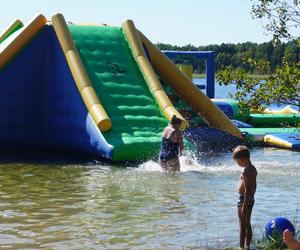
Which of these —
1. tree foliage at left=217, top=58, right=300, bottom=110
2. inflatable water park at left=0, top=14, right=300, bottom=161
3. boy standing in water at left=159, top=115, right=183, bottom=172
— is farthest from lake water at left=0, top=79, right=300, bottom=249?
tree foliage at left=217, top=58, right=300, bottom=110

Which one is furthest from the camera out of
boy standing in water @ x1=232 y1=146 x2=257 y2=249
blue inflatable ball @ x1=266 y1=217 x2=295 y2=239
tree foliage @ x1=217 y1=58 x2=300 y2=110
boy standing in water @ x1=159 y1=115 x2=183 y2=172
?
boy standing in water @ x1=159 y1=115 x2=183 y2=172

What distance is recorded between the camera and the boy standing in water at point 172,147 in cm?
1286

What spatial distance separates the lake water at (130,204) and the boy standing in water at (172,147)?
0.20 metres

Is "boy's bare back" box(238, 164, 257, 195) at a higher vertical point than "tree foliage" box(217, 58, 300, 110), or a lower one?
lower

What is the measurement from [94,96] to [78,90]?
0.70 meters

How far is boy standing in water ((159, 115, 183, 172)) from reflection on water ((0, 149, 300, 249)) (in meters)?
0.21

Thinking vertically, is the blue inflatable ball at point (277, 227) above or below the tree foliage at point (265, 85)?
below

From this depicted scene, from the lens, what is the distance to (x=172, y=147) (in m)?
12.9

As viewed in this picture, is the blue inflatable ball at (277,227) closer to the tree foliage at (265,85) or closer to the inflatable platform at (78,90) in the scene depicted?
the tree foliage at (265,85)

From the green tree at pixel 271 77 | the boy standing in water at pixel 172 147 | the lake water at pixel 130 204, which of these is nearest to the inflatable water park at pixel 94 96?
the lake water at pixel 130 204

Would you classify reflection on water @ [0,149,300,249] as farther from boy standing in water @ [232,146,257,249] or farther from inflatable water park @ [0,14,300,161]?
inflatable water park @ [0,14,300,161]

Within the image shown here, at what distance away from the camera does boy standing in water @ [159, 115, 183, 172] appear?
12859 mm

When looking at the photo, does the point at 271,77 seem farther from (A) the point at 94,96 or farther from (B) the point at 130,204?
(A) the point at 94,96

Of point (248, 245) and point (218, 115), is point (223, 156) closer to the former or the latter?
point (218, 115)
